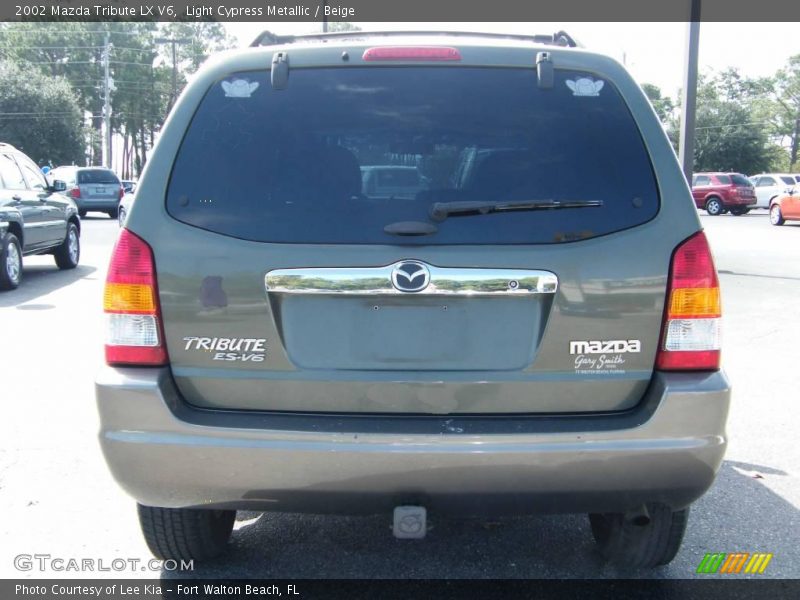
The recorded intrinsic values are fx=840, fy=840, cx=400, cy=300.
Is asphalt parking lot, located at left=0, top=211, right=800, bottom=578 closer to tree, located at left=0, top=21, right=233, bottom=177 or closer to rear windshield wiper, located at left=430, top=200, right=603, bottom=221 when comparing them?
rear windshield wiper, located at left=430, top=200, right=603, bottom=221

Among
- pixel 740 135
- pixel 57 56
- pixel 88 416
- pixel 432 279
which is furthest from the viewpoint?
pixel 57 56

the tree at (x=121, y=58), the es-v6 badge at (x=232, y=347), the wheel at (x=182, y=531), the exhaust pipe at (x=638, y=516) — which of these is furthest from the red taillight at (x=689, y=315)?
the tree at (x=121, y=58)

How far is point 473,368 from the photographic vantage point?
263cm

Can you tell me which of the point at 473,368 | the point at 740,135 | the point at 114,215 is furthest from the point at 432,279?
the point at 740,135

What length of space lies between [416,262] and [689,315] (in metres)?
0.90

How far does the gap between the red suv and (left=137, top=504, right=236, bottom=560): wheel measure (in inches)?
1247

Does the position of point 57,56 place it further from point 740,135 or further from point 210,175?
point 210,175

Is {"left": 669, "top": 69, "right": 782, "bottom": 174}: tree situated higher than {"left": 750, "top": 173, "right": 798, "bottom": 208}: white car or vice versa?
{"left": 669, "top": 69, "right": 782, "bottom": 174}: tree

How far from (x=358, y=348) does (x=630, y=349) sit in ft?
2.83

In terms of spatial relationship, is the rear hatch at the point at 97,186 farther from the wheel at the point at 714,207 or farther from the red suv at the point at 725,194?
the wheel at the point at 714,207

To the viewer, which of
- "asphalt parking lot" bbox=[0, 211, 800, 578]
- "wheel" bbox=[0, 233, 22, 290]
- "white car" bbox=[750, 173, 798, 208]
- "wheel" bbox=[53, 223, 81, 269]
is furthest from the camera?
"white car" bbox=[750, 173, 798, 208]

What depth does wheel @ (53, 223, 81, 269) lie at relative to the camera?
1336 cm

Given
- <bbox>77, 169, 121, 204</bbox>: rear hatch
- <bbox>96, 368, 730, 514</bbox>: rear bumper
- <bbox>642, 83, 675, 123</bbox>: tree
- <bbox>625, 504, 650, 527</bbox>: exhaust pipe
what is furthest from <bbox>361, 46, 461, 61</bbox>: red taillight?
<bbox>642, 83, 675, 123</bbox>: tree

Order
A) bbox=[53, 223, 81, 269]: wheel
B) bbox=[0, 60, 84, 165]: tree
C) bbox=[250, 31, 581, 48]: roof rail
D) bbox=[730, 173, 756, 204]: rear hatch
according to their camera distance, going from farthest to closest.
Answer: bbox=[0, 60, 84, 165]: tree
bbox=[730, 173, 756, 204]: rear hatch
bbox=[53, 223, 81, 269]: wheel
bbox=[250, 31, 581, 48]: roof rail
